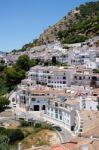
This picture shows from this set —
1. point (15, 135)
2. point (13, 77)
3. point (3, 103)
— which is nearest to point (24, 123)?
point (15, 135)

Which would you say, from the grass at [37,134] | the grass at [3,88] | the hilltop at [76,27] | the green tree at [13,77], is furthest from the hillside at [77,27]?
the grass at [37,134]

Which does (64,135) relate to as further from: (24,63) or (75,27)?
(75,27)

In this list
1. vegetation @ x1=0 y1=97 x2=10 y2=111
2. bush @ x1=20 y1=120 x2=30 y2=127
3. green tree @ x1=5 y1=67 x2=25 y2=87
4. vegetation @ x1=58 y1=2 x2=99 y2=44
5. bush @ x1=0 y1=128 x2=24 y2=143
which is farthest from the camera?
vegetation @ x1=58 y1=2 x2=99 y2=44

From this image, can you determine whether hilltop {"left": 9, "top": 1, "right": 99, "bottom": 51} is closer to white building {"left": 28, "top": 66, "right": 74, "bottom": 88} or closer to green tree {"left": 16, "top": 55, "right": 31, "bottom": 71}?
green tree {"left": 16, "top": 55, "right": 31, "bottom": 71}

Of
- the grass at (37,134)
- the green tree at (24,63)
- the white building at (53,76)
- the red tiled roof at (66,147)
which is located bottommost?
the grass at (37,134)

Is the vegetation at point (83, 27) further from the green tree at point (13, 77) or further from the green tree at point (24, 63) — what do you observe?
the green tree at point (13, 77)

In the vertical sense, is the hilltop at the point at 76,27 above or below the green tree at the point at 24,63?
above

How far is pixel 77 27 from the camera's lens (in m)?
108

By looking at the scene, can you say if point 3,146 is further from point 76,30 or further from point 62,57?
point 76,30

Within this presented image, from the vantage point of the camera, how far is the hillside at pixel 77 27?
10238cm

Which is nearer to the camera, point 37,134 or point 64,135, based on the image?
point 64,135

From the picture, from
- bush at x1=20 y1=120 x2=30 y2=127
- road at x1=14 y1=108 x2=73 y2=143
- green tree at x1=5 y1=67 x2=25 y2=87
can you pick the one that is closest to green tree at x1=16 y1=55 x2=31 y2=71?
green tree at x1=5 y1=67 x2=25 y2=87

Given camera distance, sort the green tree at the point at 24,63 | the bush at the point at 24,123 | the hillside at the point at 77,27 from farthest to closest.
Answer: the hillside at the point at 77,27 → the green tree at the point at 24,63 → the bush at the point at 24,123

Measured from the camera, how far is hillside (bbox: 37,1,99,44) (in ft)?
336
